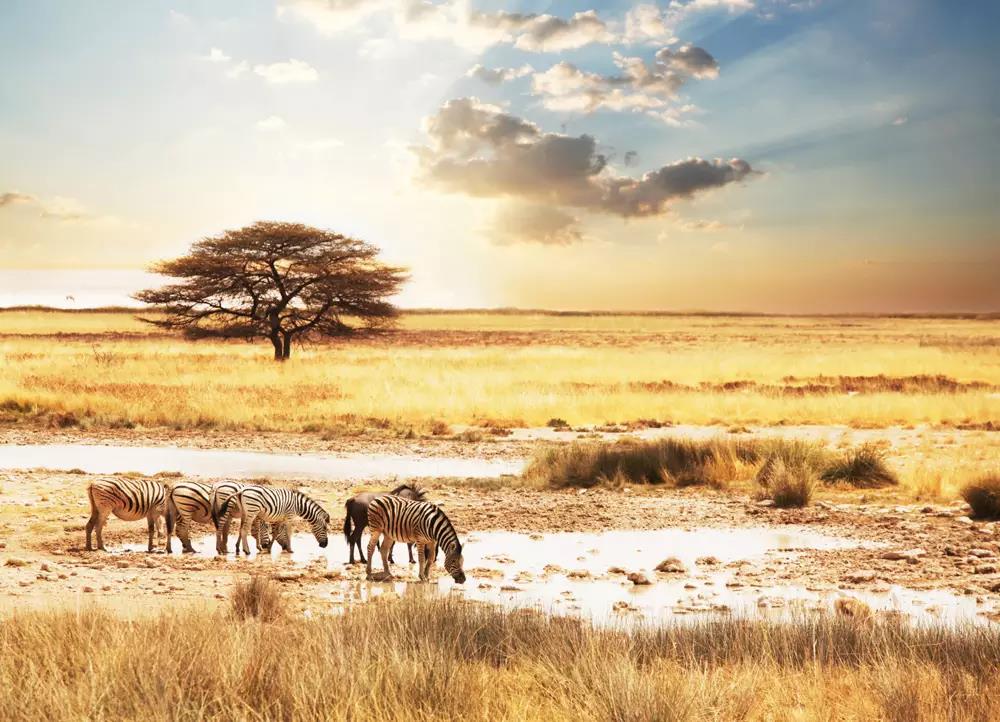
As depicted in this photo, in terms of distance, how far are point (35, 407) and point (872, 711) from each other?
27.4m

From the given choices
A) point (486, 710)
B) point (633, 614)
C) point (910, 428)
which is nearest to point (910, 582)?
point (633, 614)

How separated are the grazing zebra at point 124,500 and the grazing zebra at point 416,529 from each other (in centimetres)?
286

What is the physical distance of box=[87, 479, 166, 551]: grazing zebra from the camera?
11016 mm

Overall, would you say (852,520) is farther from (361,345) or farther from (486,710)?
(361,345)

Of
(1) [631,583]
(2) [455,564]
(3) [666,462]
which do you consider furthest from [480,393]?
(2) [455,564]

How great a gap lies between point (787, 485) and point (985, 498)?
2808 mm

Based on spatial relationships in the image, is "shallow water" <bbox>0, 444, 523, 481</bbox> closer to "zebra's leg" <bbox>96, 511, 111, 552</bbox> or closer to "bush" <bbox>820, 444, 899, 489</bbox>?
"bush" <bbox>820, 444, 899, 489</bbox>

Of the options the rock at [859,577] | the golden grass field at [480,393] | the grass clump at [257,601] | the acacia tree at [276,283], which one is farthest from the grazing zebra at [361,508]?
the acacia tree at [276,283]

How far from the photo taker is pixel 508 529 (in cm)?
1366

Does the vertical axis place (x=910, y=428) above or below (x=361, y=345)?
below

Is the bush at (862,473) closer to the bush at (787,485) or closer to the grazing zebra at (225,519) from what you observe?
the bush at (787,485)

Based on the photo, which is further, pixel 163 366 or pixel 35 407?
pixel 163 366

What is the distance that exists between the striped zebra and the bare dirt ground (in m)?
0.40

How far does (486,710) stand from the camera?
228 inches
